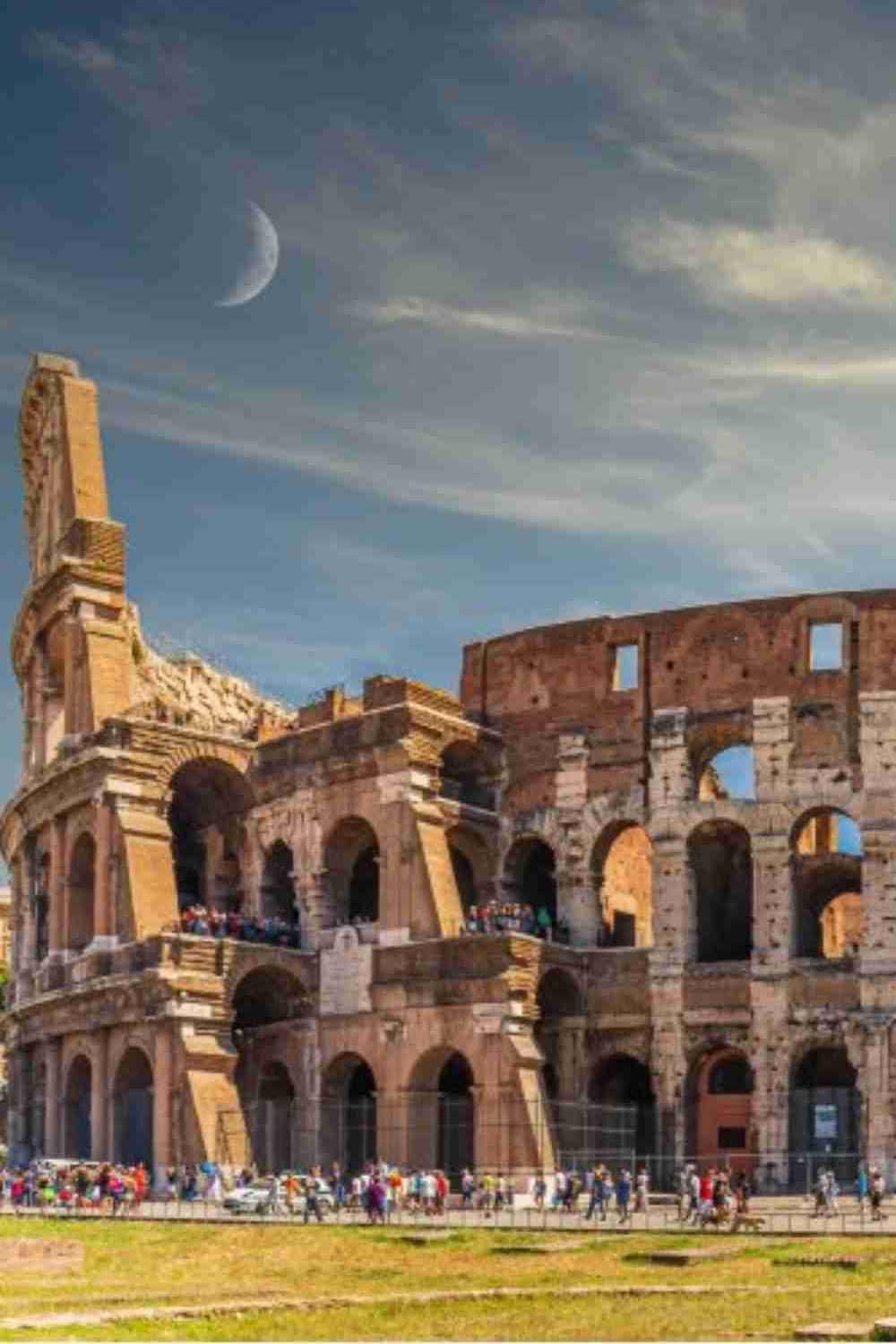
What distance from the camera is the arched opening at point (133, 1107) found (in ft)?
171

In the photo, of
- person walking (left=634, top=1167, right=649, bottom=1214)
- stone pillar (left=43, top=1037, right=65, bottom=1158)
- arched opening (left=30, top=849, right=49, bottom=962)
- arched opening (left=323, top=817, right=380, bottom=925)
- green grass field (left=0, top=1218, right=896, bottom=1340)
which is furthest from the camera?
arched opening (left=30, top=849, right=49, bottom=962)

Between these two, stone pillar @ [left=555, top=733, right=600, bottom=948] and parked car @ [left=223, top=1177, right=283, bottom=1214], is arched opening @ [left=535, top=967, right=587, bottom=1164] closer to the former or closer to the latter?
stone pillar @ [left=555, top=733, right=600, bottom=948]

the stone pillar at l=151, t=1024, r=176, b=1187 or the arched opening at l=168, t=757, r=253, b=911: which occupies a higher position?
the arched opening at l=168, t=757, r=253, b=911

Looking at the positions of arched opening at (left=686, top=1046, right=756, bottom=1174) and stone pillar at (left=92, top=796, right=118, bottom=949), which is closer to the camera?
arched opening at (left=686, top=1046, right=756, bottom=1174)

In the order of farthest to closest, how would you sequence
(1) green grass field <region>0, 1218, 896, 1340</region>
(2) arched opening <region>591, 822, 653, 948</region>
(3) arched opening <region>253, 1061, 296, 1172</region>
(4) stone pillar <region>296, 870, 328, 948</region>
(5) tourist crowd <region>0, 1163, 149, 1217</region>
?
(4) stone pillar <region>296, 870, 328, 948</region> → (2) arched opening <region>591, 822, 653, 948</region> → (3) arched opening <region>253, 1061, 296, 1172</region> → (5) tourist crowd <region>0, 1163, 149, 1217</region> → (1) green grass field <region>0, 1218, 896, 1340</region>

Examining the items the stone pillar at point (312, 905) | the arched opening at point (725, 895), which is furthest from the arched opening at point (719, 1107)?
the stone pillar at point (312, 905)

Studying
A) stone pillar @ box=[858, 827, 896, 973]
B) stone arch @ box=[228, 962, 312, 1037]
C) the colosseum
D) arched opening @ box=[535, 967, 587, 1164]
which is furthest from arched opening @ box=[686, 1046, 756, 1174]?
stone arch @ box=[228, 962, 312, 1037]

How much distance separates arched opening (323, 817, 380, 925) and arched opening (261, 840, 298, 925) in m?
1.60

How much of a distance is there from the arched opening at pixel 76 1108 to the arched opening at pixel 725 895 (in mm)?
14817

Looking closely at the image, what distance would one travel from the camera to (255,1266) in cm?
A: 3234

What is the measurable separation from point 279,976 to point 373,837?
3968 mm

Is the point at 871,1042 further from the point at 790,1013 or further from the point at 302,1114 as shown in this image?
the point at 302,1114

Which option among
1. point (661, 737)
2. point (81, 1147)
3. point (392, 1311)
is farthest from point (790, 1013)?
point (392, 1311)

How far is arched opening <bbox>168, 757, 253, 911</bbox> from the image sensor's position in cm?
5866
